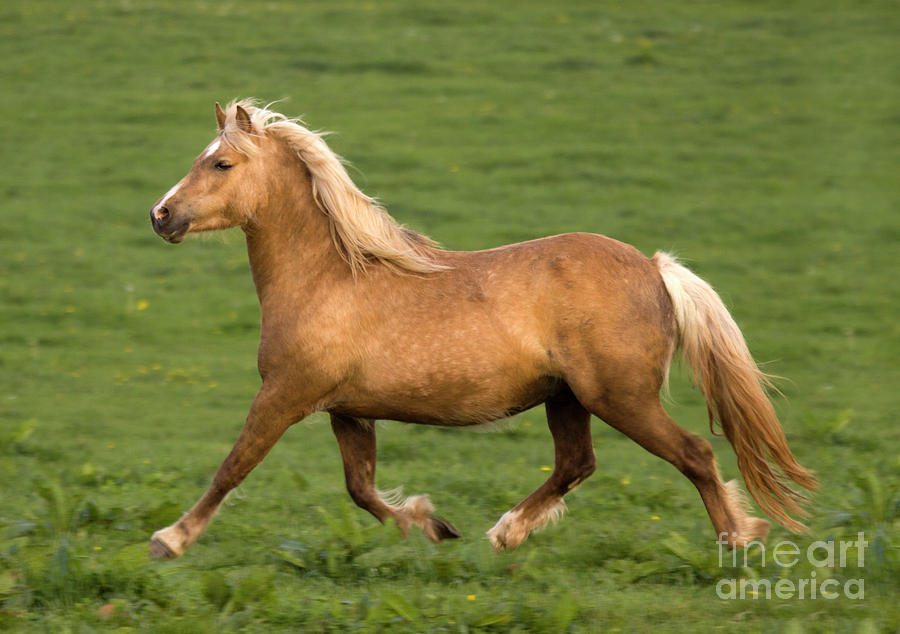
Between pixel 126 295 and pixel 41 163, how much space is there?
159 inches

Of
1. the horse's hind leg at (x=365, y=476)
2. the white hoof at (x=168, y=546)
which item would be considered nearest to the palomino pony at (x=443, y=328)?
the white hoof at (x=168, y=546)

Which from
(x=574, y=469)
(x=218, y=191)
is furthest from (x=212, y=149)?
(x=574, y=469)

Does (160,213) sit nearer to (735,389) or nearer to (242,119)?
(242,119)

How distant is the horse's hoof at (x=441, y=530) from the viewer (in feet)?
19.0

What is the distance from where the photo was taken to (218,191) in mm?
5266

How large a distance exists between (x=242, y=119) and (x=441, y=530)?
2.38 m

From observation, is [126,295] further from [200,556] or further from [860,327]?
[860,327]

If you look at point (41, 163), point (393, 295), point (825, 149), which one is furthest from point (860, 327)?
point (41, 163)

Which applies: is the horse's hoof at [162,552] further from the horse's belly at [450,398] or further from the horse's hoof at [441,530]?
the horse's hoof at [441,530]

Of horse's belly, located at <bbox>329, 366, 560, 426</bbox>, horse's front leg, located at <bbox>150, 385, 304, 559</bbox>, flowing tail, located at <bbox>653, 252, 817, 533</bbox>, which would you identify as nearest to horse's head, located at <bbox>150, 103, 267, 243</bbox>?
horse's front leg, located at <bbox>150, 385, 304, 559</bbox>

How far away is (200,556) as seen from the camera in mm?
5531

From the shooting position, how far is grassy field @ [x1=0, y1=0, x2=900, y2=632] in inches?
190

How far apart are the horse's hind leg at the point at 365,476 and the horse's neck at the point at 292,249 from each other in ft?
2.56

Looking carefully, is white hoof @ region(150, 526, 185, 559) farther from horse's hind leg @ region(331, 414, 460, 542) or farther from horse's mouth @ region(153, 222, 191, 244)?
horse's mouth @ region(153, 222, 191, 244)
